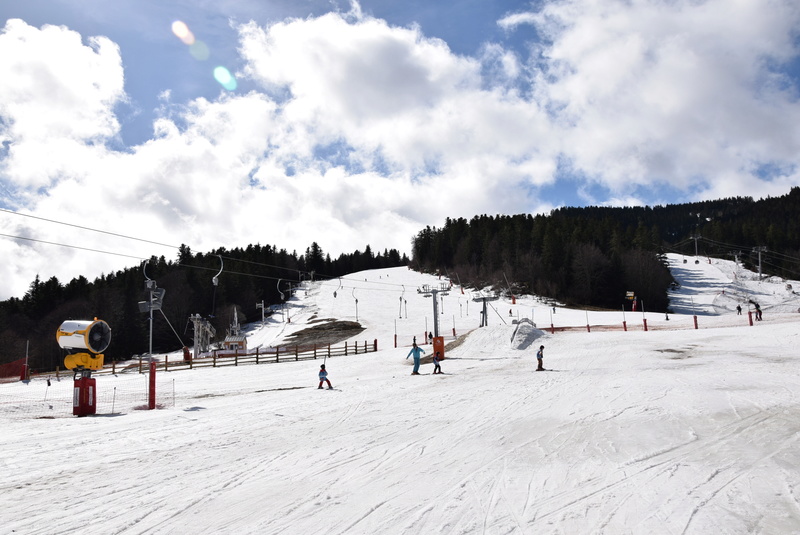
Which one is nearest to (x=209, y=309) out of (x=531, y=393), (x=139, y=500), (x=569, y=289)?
(x=569, y=289)

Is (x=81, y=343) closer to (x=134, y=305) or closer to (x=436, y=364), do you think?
(x=436, y=364)

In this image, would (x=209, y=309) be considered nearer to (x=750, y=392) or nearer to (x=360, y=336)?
(x=360, y=336)

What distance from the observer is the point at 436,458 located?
862cm

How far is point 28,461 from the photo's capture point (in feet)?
29.0

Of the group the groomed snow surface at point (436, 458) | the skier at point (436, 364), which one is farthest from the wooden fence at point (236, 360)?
the skier at point (436, 364)

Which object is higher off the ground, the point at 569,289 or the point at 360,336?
the point at 569,289

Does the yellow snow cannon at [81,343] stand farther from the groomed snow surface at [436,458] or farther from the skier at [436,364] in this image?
the skier at [436,364]

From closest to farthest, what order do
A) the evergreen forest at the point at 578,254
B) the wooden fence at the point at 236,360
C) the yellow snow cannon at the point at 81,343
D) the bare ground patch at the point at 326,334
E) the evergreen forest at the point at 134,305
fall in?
1. the yellow snow cannon at the point at 81,343
2. the wooden fence at the point at 236,360
3. the bare ground patch at the point at 326,334
4. the evergreen forest at the point at 134,305
5. the evergreen forest at the point at 578,254

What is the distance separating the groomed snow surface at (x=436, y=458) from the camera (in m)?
5.89

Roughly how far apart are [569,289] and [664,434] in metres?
76.9

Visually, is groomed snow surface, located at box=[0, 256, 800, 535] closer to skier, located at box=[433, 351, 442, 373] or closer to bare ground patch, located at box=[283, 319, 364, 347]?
skier, located at box=[433, 351, 442, 373]

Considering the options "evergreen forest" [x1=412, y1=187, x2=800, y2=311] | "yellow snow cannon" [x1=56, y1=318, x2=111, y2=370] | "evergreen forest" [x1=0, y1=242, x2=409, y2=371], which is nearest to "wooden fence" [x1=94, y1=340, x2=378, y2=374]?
"yellow snow cannon" [x1=56, y1=318, x2=111, y2=370]

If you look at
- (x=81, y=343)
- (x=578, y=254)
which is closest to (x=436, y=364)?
(x=81, y=343)

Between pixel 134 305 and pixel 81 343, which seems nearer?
pixel 81 343
